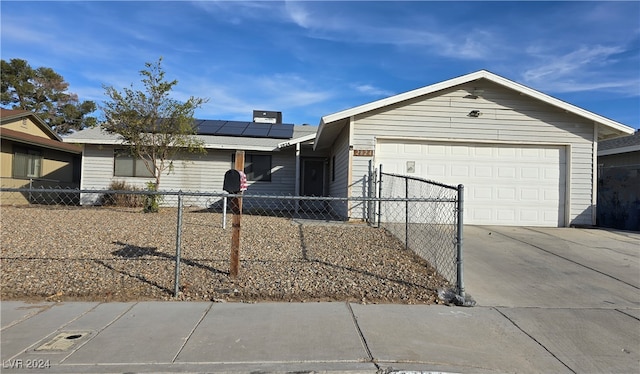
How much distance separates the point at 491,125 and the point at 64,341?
1078cm

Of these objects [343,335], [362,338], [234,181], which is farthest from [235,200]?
[362,338]

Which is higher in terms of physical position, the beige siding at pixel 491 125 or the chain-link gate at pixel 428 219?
the beige siding at pixel 491 125

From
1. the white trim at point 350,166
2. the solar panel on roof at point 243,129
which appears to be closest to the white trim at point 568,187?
the white trim at point 350,166

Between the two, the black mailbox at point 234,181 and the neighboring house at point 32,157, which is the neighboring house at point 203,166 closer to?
the neighboring house at point 32,157

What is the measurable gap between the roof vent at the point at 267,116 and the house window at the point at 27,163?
13.0 meters

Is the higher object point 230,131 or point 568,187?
point 230,131

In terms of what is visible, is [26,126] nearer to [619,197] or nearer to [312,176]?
[312,176]

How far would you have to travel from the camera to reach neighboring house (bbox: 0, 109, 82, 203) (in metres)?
18.1

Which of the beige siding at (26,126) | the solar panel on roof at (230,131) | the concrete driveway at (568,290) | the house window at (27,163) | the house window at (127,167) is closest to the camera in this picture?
the concrete driveway at (568,290)

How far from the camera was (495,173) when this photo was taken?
11.3 meters

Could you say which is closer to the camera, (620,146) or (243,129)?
(620,146)

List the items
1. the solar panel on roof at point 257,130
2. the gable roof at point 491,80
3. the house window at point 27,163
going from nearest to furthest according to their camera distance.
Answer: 1. the gable roof at point 491,80
2. the house window at point 27,163
3. the solar panel on roof at point 257,130

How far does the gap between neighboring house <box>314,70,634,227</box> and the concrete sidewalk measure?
5402 millimetres

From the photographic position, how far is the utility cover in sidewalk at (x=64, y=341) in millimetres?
3756
